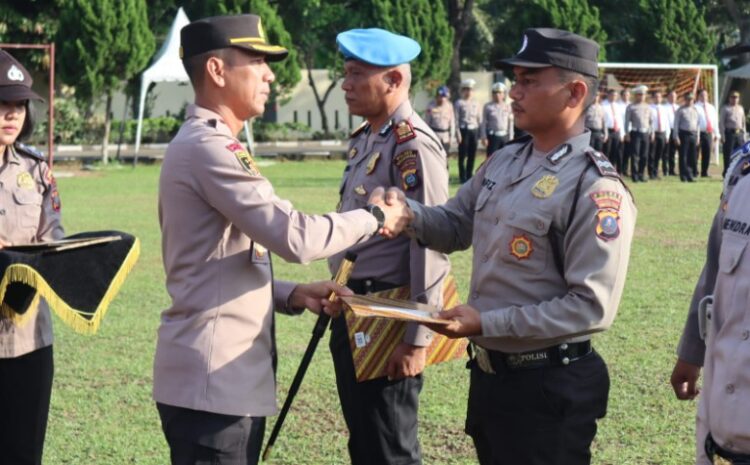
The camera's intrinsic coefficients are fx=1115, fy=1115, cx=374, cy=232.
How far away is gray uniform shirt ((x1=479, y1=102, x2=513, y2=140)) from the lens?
74.2 feet

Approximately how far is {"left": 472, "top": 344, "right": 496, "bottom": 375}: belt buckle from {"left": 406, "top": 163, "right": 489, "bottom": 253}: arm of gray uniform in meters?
0.46

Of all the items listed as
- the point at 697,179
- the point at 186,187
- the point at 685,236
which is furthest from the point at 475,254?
the point at 697,179

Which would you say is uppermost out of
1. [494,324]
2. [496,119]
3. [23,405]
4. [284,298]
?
[494,324]

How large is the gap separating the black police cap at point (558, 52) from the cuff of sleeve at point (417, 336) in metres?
1.20

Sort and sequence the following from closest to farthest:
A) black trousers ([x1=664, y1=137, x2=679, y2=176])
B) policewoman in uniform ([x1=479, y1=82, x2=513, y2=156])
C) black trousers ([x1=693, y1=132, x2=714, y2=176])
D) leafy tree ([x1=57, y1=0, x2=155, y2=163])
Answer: policewoman in uniform ([x1=479, y1=82, x2=513, y2=156]) < black trousers ([x1=693, y1=132, x2=714, y2=176]) < black trousers ([x1=664, y1=137, x2=679, y2=176]) < leafy tree ([x1=57, y1=0, x2=155, y2=163])

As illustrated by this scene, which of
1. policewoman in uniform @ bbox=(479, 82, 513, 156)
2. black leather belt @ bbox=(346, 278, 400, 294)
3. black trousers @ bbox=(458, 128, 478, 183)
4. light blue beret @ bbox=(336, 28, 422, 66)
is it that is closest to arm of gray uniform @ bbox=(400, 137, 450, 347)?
black leather belt @ bbox=(346, 278, 400, 294)

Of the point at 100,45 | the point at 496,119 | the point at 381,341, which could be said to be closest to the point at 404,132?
the point at 381,341

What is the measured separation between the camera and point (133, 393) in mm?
6719

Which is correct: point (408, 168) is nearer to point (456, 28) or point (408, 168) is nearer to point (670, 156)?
point (670, 156)

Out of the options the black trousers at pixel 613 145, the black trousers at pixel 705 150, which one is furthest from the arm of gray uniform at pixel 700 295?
the black trousers at pixel 705 150

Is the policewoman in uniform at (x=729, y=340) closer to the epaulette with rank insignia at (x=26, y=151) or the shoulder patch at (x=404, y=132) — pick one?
the shoulder patch at (x=404, y=132)

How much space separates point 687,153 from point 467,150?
4.61m

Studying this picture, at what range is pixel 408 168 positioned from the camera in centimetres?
436

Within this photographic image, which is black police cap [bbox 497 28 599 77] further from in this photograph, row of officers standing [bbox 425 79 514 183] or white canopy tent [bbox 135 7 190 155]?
white canopy tent [bbox 135 7 190 155]
